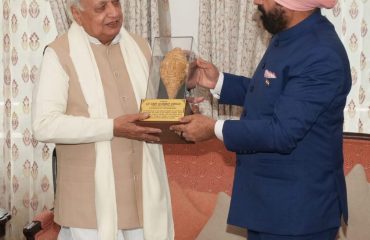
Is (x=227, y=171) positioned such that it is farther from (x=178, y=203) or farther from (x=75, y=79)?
(x=75, y=79)

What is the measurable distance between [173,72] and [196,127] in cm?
27

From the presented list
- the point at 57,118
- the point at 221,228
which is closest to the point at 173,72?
the point at 57,118

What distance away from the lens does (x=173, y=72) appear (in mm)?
2238

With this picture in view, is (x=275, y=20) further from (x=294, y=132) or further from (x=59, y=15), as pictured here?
(x=59, y=15)

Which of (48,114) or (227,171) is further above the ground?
(48,114)

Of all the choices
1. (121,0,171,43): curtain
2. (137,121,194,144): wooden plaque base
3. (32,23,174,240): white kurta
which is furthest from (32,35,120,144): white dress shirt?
(121,0,171,43): curtain

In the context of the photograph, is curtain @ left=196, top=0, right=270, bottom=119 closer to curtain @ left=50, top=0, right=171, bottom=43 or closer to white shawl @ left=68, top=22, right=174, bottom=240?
curtain @ left=50, top=0, right=171, bottom=43

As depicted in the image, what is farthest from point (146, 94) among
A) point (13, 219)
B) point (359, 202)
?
point (13, 219)

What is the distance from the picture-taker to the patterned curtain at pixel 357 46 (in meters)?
3.70

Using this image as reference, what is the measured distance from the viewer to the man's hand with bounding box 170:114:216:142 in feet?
6.91

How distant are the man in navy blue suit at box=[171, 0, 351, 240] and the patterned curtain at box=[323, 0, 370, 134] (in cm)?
183

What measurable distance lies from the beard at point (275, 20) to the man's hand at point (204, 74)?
509 millimetres

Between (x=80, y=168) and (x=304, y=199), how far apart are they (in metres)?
0.85

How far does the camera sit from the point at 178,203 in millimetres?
3398
